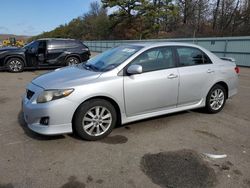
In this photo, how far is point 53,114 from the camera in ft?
12.0

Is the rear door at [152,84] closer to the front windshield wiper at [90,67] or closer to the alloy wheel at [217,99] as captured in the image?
the front windshield wiper at [90,67]

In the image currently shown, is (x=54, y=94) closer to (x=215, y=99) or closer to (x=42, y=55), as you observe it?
(x=215, y=99)

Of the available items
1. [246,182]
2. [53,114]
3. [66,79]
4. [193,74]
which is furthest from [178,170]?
[193,74]

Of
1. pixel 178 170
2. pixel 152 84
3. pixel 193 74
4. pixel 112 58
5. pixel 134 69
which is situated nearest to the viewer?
pixel 178 170

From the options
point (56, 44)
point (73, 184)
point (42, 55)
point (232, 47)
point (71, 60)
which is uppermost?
point (232, 47)

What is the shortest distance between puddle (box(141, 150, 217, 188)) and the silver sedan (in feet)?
3.46

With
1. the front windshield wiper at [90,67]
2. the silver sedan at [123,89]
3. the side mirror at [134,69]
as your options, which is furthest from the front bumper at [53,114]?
the side mirror at [134,69]

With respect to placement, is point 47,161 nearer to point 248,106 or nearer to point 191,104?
point 191,104

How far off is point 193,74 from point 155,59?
91 centimetres

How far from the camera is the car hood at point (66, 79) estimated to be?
3.83 m

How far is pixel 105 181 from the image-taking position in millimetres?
2938

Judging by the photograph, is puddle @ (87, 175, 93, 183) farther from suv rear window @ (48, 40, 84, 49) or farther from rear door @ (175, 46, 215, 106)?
suv rear window @ (48, 40, 84, 49)

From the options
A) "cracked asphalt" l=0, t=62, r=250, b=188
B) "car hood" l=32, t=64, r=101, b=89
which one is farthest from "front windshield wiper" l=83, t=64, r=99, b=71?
"cracked asphalt" l=0, t=62, r=250, b=188

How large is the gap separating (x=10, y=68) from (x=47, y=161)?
405 inches
